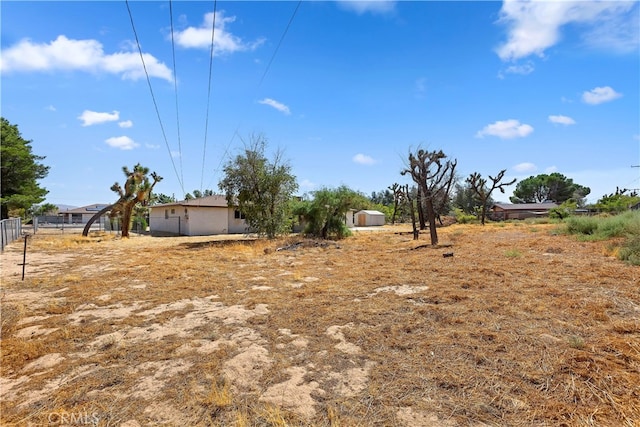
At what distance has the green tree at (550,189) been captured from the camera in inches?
2351

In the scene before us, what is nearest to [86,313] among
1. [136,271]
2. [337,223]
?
[136,271]

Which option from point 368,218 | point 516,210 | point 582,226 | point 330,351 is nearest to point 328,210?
point 582,226

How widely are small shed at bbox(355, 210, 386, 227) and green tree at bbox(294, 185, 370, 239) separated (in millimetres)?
19124

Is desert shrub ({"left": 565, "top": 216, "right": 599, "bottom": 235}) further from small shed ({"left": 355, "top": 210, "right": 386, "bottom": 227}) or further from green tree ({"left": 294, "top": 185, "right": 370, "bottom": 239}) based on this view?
small shed ({"left": 355, "top": 210, "right": 386, "bottom": 227})

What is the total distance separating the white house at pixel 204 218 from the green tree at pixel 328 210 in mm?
5476

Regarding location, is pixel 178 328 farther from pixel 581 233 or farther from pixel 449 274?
Answer: pixel 581 233

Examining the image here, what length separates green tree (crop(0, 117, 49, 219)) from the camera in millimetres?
22000

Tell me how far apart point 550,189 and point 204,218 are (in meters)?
62.3

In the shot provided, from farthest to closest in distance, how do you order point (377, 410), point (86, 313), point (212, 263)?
point (212, 263) → point (86, 313) → point (377, 410)

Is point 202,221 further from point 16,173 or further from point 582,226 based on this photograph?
point 582,226

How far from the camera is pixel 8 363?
3.39 metres

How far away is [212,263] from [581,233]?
1395cm

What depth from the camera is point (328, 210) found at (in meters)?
18.4

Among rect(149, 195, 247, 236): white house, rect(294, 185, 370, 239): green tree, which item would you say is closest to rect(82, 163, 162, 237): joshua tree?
rect(149, 195, 247, 236): white house
